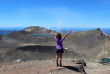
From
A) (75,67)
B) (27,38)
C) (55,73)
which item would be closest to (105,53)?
(75,67)

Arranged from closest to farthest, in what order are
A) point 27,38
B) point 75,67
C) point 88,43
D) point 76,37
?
point 75,67
point 88,43
point 76,37
point 27,38

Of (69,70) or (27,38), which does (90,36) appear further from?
(69,70)

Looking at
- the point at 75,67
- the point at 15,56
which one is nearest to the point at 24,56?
the point at 15,56

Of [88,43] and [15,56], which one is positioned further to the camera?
[88,43]

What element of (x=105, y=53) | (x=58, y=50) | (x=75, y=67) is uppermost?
(x=58, y=50)

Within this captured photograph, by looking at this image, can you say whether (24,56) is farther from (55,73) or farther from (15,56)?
(55,73)

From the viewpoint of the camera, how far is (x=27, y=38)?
46000 mm

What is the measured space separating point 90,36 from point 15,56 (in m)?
24.0

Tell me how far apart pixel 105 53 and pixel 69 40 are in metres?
17.5

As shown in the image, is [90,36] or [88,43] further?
[90,36]

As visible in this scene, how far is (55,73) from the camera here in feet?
21.9

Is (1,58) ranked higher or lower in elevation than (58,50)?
lower

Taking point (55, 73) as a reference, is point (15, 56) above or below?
below

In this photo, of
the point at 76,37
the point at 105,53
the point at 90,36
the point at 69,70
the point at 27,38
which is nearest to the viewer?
the point at 69,70
